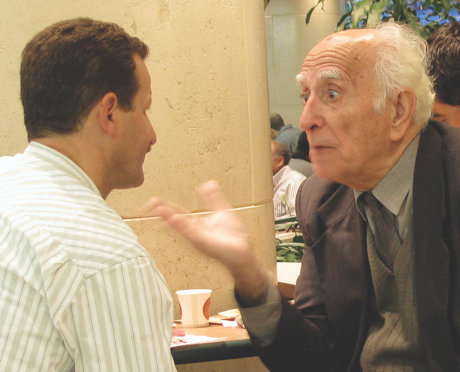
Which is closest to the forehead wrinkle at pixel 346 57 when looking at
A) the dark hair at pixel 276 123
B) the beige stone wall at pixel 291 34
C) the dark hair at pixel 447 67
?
the dark hair at pixel 447 67

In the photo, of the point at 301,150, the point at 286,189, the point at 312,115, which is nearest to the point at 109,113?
the point at 312,115

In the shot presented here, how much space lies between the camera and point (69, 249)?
999 mm

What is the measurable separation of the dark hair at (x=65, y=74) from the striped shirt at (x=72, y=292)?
248mm

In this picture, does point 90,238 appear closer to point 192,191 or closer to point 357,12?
point 192,191

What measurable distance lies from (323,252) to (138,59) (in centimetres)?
82

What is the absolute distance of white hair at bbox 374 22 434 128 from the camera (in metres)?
1.63

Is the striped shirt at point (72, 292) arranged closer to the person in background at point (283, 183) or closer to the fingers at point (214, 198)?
the fingers at point (214, 198)

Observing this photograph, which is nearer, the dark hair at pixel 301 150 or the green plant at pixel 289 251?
the green plant at pixel 289 251

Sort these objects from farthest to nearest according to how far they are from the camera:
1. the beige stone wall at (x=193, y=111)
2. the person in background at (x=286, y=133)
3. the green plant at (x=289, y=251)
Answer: the person in background at (x=286, y=133)
the green plant at (x=289, y=251)
the beige stone wall at (x=193, y=111)

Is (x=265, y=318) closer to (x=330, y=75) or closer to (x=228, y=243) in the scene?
(x=228, y=243)

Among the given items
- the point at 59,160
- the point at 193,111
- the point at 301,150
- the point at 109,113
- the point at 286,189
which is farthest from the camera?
the point at 301,150

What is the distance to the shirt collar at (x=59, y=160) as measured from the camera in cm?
117

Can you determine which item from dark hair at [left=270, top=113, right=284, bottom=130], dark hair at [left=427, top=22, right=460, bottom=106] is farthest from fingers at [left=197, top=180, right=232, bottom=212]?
dark hair at [left=270, top=113, right=284, bottom=130]

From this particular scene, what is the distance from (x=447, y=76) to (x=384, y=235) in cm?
100
